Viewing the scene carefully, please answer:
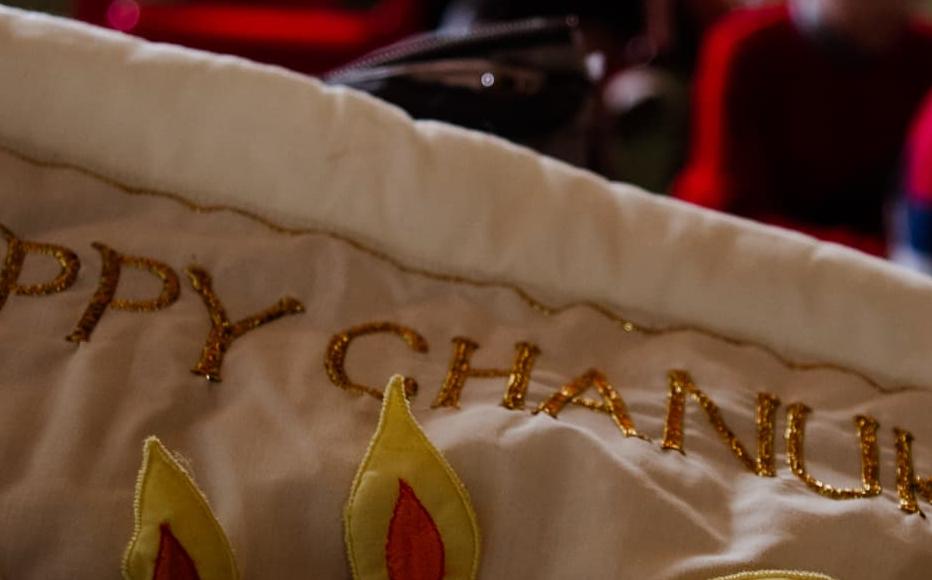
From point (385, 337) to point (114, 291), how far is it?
122 millimetres

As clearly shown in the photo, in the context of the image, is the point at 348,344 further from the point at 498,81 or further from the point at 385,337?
the point at 498,81

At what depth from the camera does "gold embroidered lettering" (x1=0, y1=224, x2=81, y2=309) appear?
0.44 m

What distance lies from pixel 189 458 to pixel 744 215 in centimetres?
81

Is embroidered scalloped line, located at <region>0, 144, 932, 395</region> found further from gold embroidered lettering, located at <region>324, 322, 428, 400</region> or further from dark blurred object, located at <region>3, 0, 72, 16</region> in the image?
dark blurred object, located at <region>3, 0, 72, 16</region>

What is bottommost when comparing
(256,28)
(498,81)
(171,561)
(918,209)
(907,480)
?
(171,561)

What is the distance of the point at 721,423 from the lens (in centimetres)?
47

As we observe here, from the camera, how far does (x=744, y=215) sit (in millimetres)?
1086

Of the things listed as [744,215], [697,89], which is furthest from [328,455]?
[697,89]

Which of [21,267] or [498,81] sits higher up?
[498,81]

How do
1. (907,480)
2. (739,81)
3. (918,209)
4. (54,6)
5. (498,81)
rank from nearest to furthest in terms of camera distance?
(907,480)
(498,81)
(918,209)
(739,81)
(54,6)

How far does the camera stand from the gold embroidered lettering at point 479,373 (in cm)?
45

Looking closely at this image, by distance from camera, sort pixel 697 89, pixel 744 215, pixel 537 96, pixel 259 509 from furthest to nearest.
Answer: pixel 697 89 < pixel 744 215 < pixel 537 96 < pixel 259 509

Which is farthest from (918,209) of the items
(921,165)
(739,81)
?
(739,81)

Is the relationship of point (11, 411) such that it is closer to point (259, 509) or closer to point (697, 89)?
point (259, 509)
